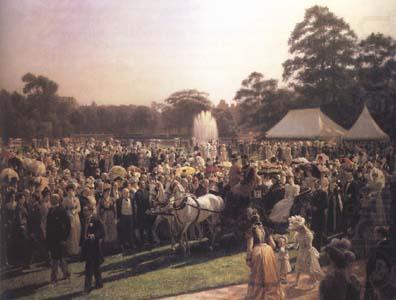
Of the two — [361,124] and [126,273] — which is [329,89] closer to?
[361,124]

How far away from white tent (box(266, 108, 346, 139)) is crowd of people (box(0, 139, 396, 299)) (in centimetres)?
18

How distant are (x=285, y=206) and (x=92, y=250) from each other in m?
3.16

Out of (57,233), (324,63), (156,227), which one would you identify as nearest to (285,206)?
(156,227)

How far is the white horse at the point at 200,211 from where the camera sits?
7344 mm

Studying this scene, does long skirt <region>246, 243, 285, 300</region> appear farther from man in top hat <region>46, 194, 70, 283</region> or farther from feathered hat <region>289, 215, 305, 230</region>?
man in top hat <region>46, 194, 70, 283</region>

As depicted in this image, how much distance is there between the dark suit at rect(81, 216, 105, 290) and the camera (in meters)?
6.43

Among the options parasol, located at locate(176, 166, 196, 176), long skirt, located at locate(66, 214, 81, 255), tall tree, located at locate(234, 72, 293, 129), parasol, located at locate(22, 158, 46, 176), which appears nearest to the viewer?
long skirt, located at locate(66, 214, 81, 255)

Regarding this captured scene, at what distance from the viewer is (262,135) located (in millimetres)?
7344

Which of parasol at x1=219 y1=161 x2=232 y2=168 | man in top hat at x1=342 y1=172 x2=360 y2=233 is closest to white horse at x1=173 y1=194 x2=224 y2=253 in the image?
parasol at x1=219 y1=161 x2=232 y2=168

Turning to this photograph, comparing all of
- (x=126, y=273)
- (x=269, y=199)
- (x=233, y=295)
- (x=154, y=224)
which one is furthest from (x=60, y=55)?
(x=233, y=295)

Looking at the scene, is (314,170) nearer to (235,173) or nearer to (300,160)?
(300,160)

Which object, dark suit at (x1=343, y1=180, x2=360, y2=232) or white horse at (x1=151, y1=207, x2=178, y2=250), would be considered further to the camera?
dark suit at (x1=343, y1=180, x2=360, y2=232)

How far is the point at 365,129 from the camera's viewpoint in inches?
287

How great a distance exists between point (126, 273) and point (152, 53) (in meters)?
3.46
